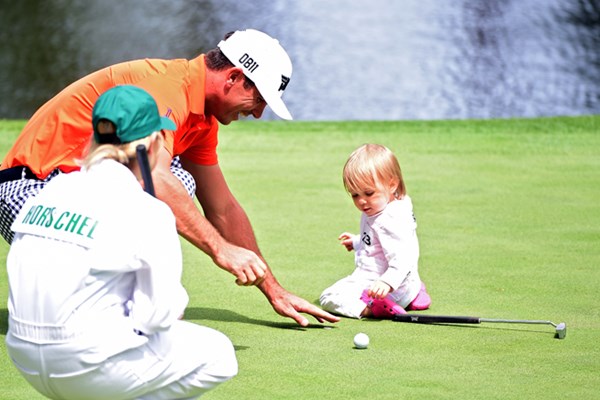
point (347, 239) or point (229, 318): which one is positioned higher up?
point (347, 239)

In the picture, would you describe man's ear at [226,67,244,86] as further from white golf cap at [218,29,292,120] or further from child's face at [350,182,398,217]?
child's face at [350,182,398,217]

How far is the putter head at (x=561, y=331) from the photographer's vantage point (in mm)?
4824

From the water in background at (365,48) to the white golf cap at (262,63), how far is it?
11.4 meters

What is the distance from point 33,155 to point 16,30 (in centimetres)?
1758

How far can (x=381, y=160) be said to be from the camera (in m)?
5.38

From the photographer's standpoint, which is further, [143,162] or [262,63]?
[262,63]

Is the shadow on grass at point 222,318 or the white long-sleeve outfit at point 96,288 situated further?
the shadow on grass at point 222,318

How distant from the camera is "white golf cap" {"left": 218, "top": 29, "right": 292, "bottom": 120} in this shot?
16.4 feet

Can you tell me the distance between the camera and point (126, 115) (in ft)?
10.6

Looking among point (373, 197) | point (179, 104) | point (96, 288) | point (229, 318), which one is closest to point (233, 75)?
point (179, 104)

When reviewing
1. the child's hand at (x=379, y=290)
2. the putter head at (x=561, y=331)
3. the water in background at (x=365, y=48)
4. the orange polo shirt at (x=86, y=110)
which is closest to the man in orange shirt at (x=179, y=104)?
the orange polo shirt at (x=86, y=110)

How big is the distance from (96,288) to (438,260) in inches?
136

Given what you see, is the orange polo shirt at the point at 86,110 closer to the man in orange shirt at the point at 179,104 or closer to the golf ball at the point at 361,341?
the man in orange shirt at the point at 179,104

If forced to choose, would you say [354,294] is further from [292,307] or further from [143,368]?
[143,368]
